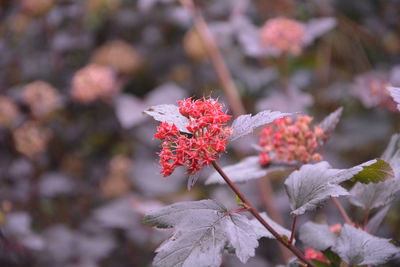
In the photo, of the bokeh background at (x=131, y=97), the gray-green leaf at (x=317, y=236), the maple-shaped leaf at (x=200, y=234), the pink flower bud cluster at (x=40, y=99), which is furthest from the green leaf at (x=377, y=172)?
the pink flower bud cluster at (x=40, y=99)

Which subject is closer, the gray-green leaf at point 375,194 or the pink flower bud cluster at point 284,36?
the gray-green leaf at point 375,194

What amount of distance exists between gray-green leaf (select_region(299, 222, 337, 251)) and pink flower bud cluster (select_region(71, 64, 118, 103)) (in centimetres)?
141

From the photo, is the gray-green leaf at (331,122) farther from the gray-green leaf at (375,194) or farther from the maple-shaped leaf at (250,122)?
the maple-shaped leaf at (250,122)

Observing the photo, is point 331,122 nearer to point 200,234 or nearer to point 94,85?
point 200,234

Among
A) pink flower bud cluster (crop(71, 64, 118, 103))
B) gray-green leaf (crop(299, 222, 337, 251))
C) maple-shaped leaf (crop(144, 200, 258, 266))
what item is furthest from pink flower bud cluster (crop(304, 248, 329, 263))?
pink flower bud cluster (crop(71, 64, 118, 103))

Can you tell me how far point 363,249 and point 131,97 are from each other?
155 centimetres

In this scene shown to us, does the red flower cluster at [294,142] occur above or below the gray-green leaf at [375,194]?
above

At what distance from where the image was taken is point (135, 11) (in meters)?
2.80

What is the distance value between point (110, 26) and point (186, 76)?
0.55 meters

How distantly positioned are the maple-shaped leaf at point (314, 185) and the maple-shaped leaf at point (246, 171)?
139 millimetres

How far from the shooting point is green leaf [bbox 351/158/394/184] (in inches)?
34.8

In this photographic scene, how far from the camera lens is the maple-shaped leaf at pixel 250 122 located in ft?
2.81

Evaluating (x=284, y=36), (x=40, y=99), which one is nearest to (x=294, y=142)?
(x=284, y=36)

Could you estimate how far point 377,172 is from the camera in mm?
902
